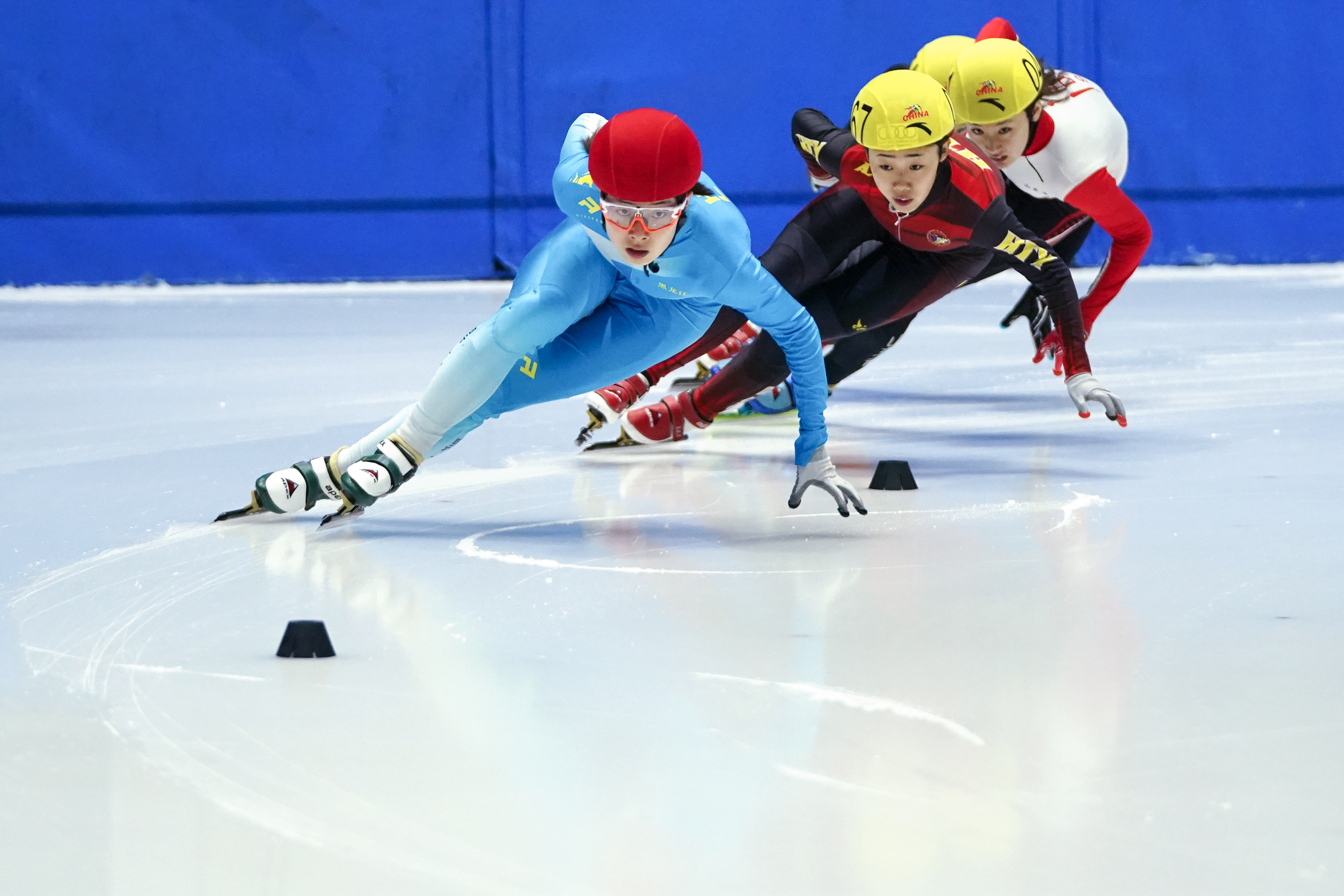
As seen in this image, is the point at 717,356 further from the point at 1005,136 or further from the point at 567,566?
the point at 567,566

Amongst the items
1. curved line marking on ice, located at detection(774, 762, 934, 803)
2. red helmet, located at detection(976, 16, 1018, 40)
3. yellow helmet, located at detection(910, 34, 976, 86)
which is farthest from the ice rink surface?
red helmet, located at detection(976, 16, 1018, 40)

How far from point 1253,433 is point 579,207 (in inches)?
87.3

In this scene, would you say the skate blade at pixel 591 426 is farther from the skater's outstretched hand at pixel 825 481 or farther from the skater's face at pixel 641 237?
the skater's face at pixel 641 237

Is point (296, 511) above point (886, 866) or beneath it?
above

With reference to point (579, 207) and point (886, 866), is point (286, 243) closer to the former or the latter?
point (579, 207)

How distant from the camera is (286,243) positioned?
9.76 metres

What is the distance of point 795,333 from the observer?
3.18 m

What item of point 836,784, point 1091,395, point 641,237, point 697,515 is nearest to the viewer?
point 836,784

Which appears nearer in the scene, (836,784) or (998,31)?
(836,784)

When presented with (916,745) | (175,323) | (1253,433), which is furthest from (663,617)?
(175,323)

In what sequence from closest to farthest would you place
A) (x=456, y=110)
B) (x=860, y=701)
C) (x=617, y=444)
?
(x=860, y=701) → (x=617, y=444) → (x=456, y=110)

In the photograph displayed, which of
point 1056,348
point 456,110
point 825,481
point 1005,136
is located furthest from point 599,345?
point 456,110

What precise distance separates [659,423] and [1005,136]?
1.32 meters

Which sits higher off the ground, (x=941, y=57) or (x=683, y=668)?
(x=941, y=57)
